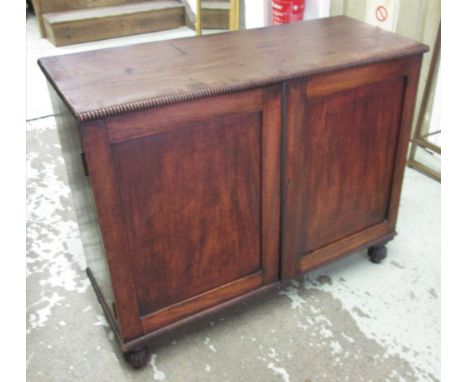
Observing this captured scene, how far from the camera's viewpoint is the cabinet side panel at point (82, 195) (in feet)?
4.19

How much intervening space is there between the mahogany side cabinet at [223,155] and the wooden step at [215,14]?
2.45 metres

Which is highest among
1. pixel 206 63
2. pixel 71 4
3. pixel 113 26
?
pixel 206 63

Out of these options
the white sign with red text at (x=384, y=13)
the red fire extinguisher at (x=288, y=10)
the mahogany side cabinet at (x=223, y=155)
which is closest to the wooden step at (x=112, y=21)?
the red fire extinguisher at (x=288, y=10)

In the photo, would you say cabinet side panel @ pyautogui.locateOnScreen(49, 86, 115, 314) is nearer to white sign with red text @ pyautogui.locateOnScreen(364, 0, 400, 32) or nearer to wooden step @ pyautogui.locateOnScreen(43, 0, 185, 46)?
white sign with red text @ pyautogui.locateOnScreen(364, 0, 400, 32)

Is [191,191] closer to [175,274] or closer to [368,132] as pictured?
[175,274]

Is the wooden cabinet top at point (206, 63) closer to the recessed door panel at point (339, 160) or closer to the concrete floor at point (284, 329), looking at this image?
the recessed door panel at point (339, 160)

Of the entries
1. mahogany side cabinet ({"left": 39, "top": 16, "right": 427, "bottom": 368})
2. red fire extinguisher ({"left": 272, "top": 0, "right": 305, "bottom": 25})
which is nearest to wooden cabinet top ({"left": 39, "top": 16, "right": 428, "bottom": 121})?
mahogany side cabinet ({"left": 39, "top": 16, "right": 427, "bottom": 368})

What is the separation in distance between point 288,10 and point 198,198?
1979 millimetres

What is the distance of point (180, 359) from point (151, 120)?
0.81 meters

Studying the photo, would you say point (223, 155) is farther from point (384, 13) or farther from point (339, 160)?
point (384, 13)

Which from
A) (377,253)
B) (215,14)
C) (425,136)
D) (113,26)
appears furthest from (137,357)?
(113,26)

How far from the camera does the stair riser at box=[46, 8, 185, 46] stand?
15.2ft

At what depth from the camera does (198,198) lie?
135 centimetres
